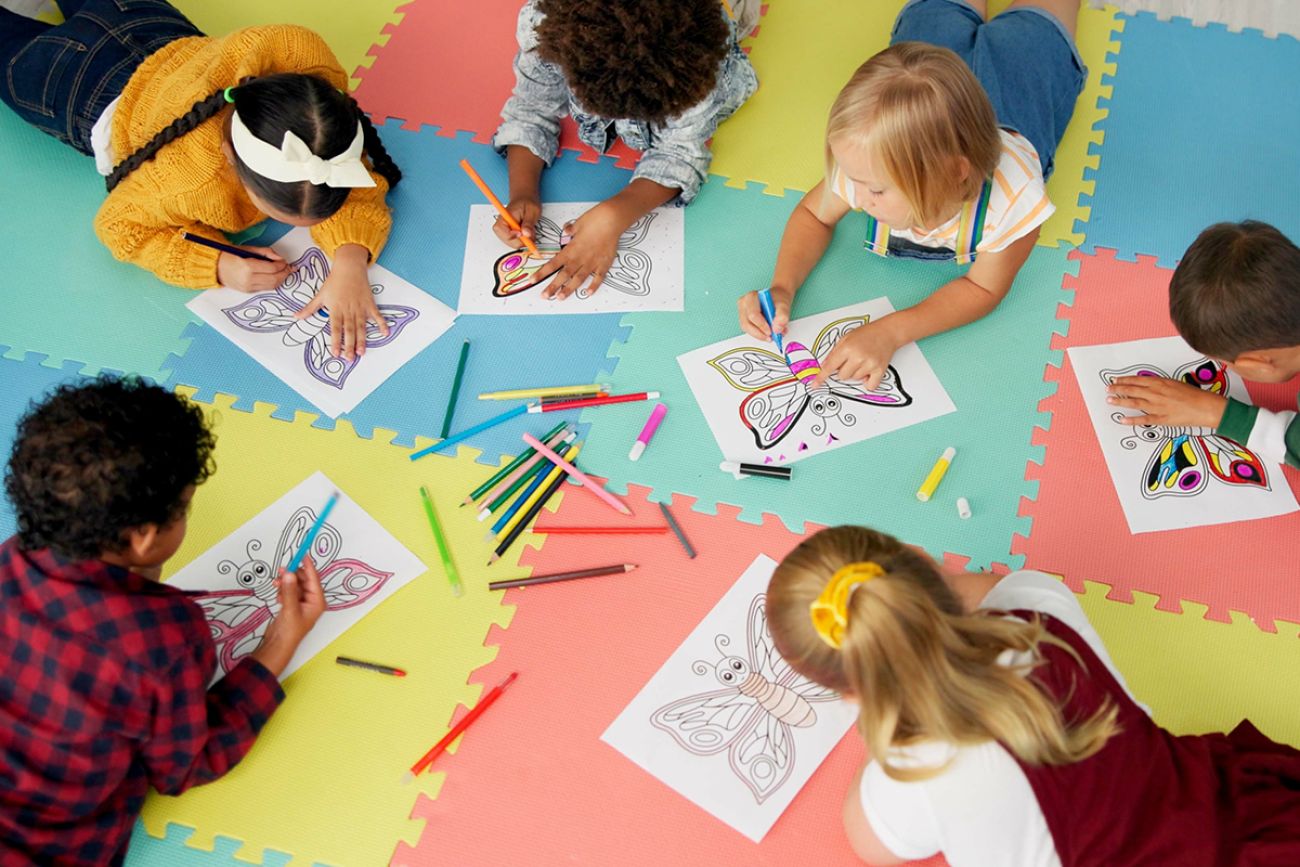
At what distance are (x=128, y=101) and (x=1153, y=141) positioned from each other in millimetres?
1952

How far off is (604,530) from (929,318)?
0.66 m

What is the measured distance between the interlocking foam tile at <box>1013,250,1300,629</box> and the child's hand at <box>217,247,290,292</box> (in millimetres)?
1360

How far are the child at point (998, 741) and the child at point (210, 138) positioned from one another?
3.39ft

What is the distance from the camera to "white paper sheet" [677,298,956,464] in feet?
5.41

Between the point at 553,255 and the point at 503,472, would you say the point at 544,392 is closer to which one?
the point at 503,472

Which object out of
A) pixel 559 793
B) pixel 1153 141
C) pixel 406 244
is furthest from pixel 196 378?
pixel 1153 141

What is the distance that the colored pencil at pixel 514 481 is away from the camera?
1600 millimetres

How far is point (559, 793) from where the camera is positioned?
1.39 metres

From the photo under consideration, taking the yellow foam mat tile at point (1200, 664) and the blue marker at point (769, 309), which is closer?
the yellow foam mat tile at point (1200, 664)

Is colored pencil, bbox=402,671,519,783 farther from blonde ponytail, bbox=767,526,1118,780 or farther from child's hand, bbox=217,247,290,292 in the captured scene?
child's hand, bbox=217,247,290,292

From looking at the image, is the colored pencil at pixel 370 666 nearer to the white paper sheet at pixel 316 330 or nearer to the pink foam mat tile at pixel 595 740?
the pink foam mat tile at pixel 595 740

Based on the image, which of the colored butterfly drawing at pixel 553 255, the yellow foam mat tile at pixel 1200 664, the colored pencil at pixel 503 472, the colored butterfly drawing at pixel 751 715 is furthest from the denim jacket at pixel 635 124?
the yellow foam mat tile at pixel 1200 664

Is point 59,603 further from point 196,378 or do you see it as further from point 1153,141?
point 1153,141

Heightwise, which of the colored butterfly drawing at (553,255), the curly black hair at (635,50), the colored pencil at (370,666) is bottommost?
the colored pencil at (370,666)
